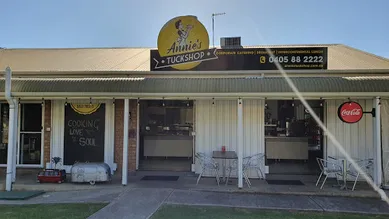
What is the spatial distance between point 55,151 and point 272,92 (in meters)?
6.77

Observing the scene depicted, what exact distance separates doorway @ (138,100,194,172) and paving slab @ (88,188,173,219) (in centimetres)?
379

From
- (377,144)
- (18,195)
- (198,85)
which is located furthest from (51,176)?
(377,144)

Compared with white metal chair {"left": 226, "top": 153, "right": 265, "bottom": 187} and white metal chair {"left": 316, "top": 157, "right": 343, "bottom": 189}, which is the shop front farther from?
white metal chair {"left": 316, "top": 157, "right": 343, "bottom": 189}

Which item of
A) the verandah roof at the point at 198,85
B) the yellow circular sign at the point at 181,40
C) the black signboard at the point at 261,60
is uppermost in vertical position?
the yellow circular sign at the point at 181,40

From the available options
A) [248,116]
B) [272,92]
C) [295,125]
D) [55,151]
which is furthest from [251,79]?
[55,151]

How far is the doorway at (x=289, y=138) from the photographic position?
10930 millimetres

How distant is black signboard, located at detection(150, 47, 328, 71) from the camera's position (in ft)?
30.7

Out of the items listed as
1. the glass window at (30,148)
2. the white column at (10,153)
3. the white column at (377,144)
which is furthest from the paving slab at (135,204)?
the white column at (377,144)

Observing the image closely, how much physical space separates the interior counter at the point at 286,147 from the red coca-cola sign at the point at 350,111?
Result: 3.19 meters

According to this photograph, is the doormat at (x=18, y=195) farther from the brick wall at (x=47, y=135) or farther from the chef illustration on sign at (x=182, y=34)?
the chef illustration on sign at (x=182, y=34)

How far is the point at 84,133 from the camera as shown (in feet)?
32.3

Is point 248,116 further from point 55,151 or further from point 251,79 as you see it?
point 55,151

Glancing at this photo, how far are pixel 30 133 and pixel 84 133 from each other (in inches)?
71.9

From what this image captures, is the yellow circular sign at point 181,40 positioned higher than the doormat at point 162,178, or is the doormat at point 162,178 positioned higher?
the yellow circular sign at point 181,40
